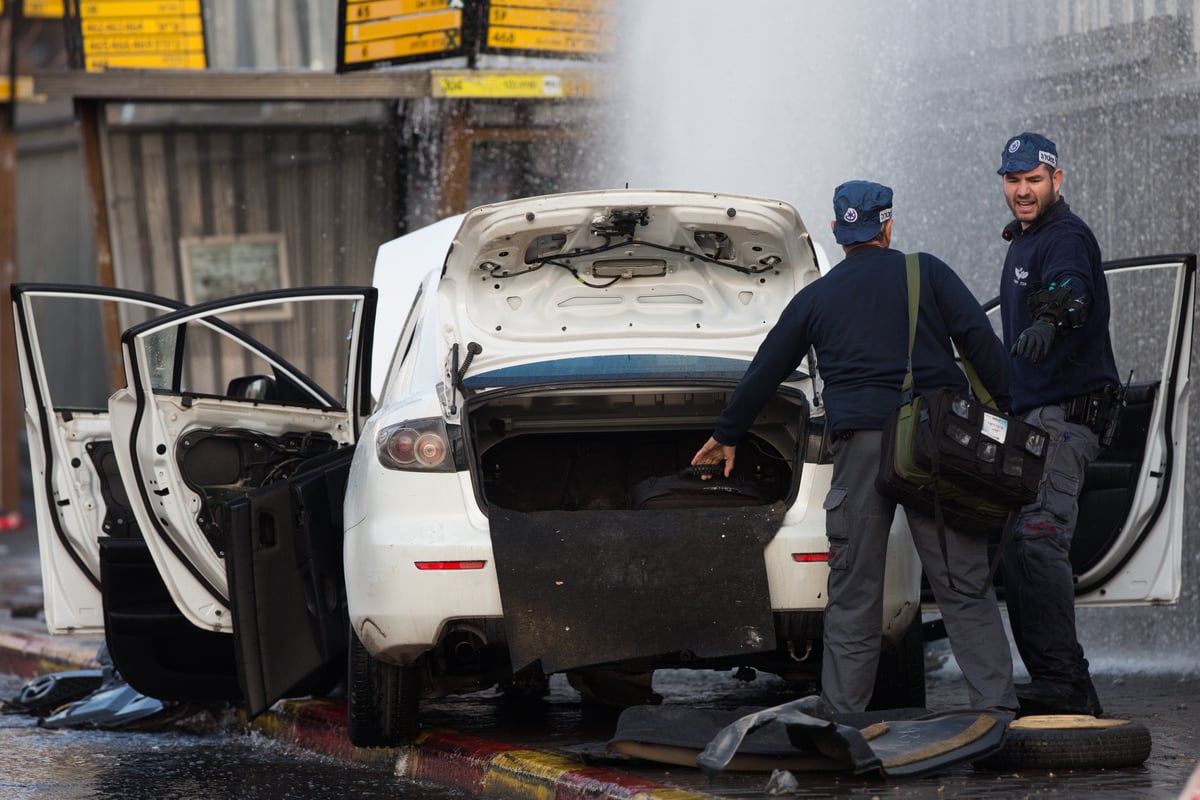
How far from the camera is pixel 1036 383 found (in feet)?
19.9

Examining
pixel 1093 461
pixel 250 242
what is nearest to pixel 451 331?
pixel 1093 461

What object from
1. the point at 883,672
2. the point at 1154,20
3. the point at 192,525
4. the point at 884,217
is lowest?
the point at 883,672

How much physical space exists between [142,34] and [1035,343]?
10.3 metres

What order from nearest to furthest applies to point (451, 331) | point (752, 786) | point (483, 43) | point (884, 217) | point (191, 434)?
point (752, 786)
point (884, 217)
point (451, 331)
point (191, 434)
point (483, 43)

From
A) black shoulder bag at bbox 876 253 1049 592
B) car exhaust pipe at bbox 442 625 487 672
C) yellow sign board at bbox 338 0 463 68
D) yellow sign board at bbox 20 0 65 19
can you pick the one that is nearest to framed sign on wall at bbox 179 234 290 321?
yellow sign board at bbox 338 0 463 68

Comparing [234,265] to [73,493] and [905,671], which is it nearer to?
[73,493]

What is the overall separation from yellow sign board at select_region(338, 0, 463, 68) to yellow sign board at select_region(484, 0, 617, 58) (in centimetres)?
30

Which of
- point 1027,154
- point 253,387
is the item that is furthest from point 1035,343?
point 253,387

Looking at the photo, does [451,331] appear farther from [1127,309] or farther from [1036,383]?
[1127,309]

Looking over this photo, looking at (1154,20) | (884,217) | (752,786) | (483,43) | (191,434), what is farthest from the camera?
(483,43)

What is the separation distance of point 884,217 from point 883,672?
1531 mm

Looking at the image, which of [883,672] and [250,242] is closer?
[883,672]

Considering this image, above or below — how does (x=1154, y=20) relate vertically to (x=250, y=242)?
above

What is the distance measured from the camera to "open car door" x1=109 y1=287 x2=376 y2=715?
6.06m
